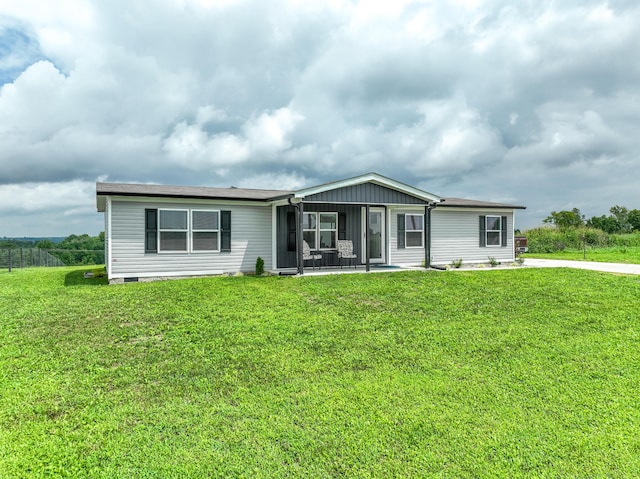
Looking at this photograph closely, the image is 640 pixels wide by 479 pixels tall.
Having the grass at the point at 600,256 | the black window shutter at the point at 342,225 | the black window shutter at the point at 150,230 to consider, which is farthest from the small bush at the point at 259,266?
the grass at the point at 600,256

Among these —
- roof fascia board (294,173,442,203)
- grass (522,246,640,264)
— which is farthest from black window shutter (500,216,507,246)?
grass (522,246,640,264)

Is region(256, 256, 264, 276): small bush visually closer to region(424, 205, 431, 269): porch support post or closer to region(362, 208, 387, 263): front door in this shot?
region(362, 208, 387, 263): front door

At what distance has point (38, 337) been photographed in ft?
21.4

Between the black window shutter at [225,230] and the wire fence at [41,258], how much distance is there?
1067 cm

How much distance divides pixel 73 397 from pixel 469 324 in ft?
19.2

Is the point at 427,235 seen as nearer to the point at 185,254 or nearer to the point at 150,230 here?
the point at 185,254

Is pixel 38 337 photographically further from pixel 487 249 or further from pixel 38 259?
pixel 38 259

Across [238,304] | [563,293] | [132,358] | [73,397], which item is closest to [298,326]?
[238,304]

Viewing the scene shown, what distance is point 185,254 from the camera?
12.7m

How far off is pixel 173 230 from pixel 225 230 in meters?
1.55

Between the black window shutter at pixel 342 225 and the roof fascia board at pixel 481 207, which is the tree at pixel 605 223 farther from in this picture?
the black window shutter at pixel 342 225

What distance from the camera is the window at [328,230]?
14.8 meters

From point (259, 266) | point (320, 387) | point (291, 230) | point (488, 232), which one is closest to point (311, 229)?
point (291, 230)

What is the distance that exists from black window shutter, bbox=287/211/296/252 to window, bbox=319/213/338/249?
1083 mm
